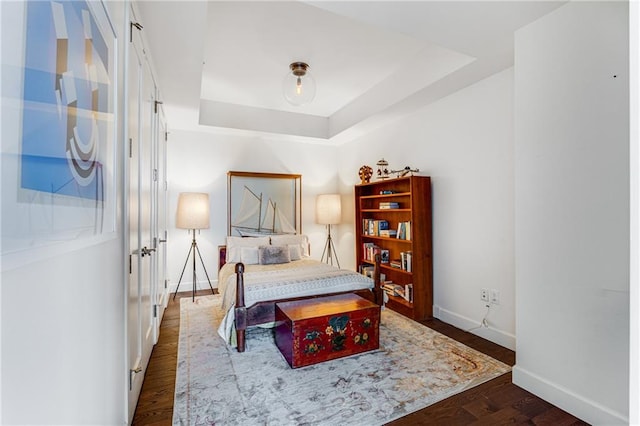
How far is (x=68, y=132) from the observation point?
796 millimetres

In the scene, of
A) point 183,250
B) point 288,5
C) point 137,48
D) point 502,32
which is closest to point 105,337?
point 137,48

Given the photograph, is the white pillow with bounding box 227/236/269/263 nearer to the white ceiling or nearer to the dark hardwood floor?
the white ceiling

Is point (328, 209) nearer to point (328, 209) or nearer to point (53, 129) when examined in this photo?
point (328, 209)

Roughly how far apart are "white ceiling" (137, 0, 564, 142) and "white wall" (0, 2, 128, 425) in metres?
1.28

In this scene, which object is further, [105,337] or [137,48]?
[137,48]

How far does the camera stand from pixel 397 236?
3.82 metres

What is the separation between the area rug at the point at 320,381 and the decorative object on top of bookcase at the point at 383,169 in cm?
205

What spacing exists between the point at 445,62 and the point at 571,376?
264cm

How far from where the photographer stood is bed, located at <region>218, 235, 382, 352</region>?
2.70m

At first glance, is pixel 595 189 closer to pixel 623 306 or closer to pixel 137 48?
pixel 623 306

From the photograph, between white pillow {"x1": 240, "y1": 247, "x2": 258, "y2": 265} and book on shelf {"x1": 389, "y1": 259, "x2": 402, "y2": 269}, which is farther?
white pillow {"x1": 240, "y1": 247, "x2": 258, "y2": 265}

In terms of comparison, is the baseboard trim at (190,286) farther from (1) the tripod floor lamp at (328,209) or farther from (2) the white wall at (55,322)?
(2) the white wall at (55,322)

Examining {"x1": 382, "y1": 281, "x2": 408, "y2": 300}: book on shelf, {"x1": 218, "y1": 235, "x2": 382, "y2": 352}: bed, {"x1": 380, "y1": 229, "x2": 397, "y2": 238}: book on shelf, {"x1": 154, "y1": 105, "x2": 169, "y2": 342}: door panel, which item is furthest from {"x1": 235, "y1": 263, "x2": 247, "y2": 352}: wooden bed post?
{"x1": 380, "y1": 229, "x2": 397, "y2": 238}: book on shelf

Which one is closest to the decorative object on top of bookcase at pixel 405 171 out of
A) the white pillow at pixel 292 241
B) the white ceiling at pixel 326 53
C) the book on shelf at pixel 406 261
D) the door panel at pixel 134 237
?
the white ceiling at pixel 326 53
